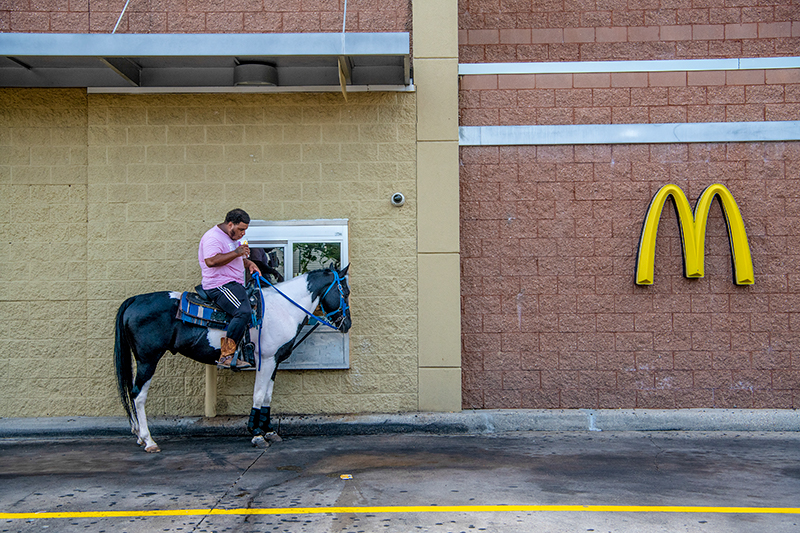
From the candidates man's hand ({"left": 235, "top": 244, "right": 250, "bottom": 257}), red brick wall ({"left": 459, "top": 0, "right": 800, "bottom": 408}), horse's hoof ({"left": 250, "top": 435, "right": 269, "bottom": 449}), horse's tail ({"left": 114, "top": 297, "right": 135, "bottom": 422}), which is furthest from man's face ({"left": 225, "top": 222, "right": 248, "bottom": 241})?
red brick wall ({"left": 459, "top": 0, "right": 800, "bottom": 408})

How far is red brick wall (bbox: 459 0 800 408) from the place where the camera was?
7.84 m

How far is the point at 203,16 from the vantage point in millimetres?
7773

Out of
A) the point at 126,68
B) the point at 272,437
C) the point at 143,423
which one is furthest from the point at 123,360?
the point at 126,68

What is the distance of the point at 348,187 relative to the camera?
25.6 ft

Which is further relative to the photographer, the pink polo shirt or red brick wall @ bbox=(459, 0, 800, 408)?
red brick wall @ bbox=(459, 0, 800, 408)

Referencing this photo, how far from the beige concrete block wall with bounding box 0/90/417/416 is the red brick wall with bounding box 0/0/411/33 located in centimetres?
82

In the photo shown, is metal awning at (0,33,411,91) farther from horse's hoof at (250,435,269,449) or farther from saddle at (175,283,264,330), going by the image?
horse's hoof at (250,435,269,449)

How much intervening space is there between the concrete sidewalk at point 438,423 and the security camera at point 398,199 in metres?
2.51

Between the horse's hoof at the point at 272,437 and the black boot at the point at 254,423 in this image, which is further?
the horse's hoof at the point at 272,437

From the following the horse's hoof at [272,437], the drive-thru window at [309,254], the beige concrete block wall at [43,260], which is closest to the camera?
the horse's hoof at [272,437]

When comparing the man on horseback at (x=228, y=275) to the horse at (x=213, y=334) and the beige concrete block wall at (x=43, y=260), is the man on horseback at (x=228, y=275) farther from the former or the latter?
the beige concrete block wall at (x=43, y=260)

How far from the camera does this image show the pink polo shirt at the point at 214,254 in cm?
661

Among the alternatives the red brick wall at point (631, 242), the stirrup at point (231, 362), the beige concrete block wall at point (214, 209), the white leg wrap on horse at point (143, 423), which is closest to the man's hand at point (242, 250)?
the stirrup at point (231, 362)

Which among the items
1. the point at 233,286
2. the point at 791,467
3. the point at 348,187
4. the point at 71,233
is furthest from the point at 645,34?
the point at 71,233
